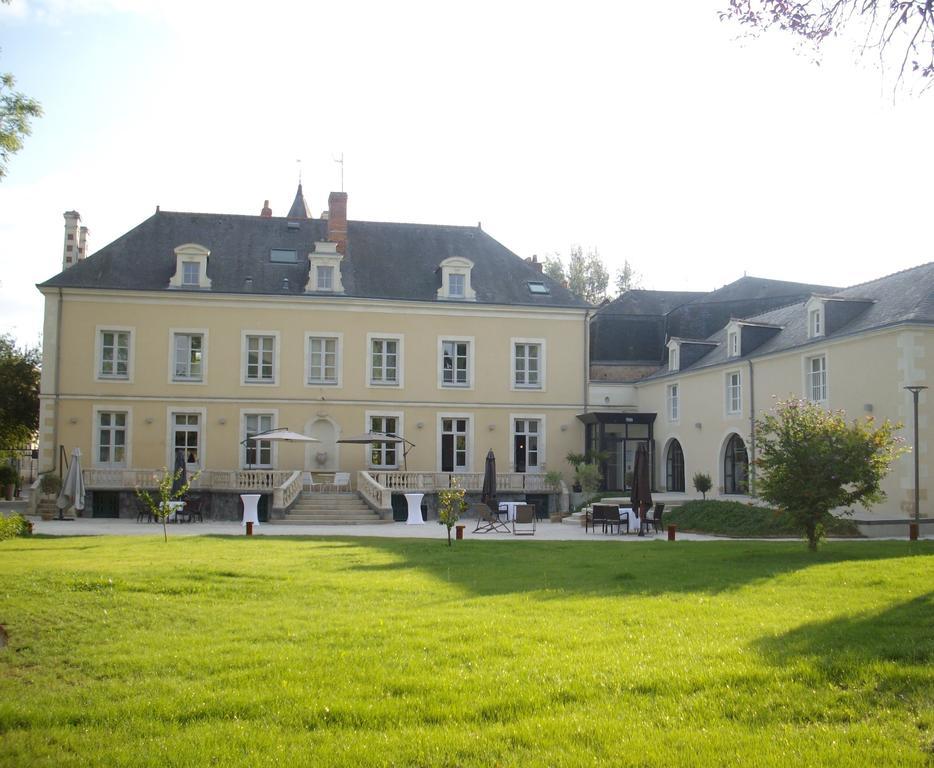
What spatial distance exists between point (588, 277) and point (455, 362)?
2145cm

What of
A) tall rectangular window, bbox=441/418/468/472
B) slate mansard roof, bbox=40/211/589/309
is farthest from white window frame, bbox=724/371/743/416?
tall rectangular window, bbox=441/418/468/472

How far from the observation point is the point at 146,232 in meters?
32.2

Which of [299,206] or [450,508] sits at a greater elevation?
[299,206]

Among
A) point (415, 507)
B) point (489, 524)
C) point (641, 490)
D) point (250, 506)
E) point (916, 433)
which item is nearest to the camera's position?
point (916, 433)

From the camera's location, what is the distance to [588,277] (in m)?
51.7

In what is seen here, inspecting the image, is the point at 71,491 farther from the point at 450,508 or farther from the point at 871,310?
the point at 871,310

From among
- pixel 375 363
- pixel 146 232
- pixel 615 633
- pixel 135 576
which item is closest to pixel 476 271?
pixel 375 363

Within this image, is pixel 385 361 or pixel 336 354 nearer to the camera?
pixel 336 354

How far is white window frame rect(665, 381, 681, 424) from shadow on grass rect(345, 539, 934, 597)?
51.0ft

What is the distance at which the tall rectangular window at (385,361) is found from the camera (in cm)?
3169

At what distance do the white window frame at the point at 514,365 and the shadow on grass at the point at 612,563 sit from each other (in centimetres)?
1558

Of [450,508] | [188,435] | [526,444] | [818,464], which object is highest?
[188,435]

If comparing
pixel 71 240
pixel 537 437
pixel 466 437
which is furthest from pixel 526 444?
pixel 71 240

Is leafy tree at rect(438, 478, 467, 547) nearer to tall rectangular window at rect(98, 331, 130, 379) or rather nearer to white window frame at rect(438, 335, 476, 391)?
white window frame at rect(438, 335, 476, 391)
